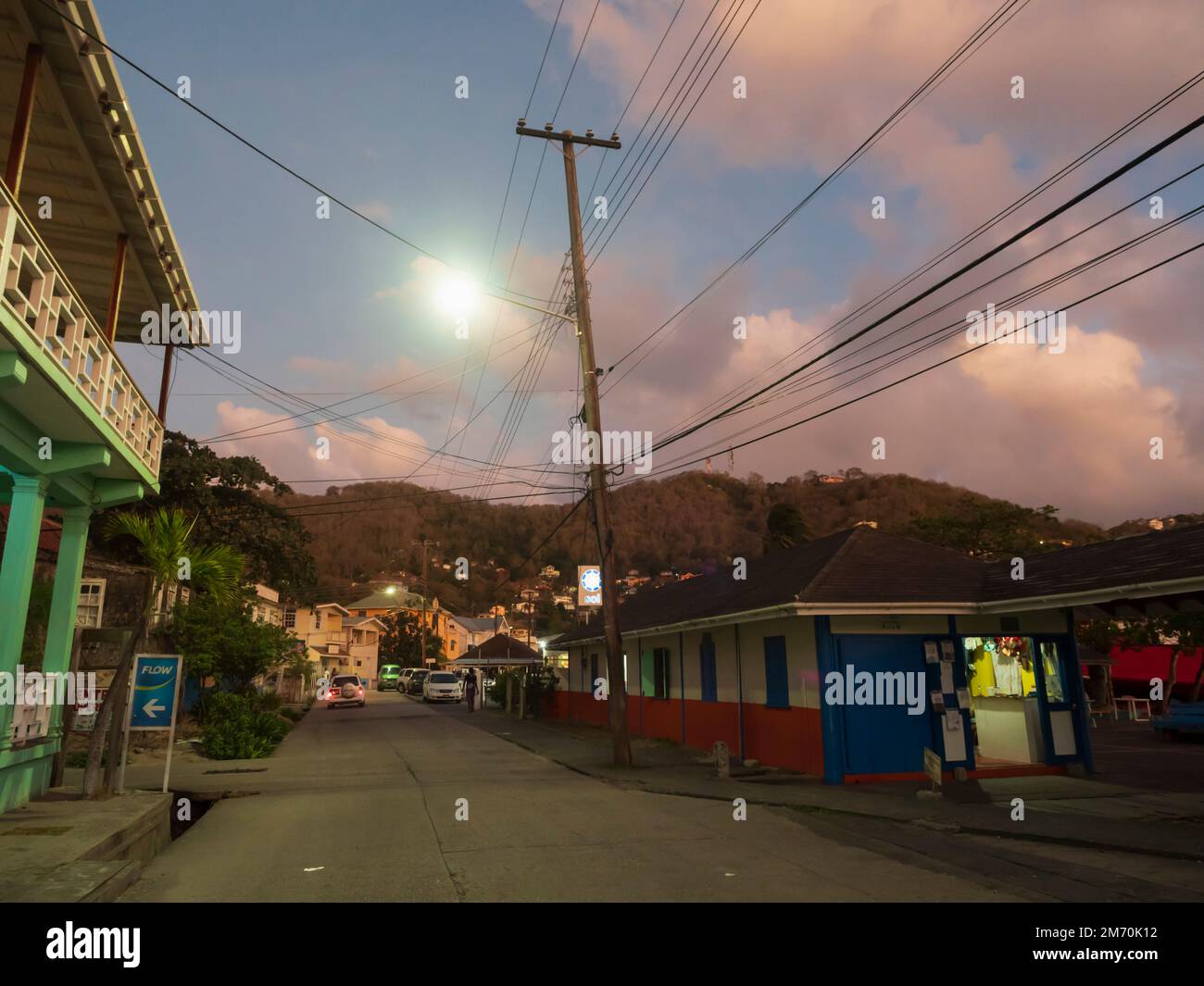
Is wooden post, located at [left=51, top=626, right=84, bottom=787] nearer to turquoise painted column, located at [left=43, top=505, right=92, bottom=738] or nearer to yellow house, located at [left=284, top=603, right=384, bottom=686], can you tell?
turquoise painted column, located at [left=43, top=505, right=92, bottom=738]

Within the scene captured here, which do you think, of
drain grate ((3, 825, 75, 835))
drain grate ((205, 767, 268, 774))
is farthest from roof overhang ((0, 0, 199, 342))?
Result: drain grate ((205, 767, 268, 774))

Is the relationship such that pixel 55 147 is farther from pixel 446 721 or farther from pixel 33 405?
pixel 446 721

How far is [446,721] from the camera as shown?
106 ft

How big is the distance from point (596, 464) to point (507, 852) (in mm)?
9994

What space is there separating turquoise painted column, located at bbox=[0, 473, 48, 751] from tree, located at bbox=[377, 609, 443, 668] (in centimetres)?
7096

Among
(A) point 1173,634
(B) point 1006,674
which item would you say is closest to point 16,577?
(B) point 1006,674

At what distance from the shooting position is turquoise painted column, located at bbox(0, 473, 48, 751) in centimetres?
967

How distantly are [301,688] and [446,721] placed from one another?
863 inches

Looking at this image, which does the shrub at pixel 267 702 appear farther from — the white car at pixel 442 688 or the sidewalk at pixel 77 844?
the sidewalk at pixel 77 844

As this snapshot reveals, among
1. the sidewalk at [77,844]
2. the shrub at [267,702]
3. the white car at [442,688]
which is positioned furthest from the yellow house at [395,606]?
the sidewalk at [77,844]

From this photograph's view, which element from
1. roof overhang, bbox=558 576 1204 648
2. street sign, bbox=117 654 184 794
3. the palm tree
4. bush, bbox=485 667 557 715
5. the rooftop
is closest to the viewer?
roof overhang, bbox=558 576 1204 648

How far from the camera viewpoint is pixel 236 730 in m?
20.2
